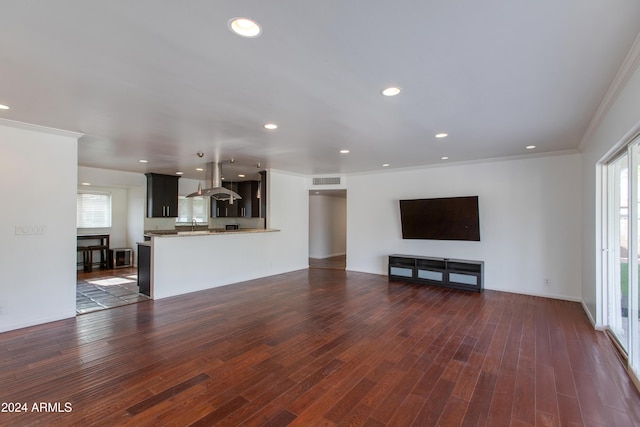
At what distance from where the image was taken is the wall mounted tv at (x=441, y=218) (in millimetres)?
5621

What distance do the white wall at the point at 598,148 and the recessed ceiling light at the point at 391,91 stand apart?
1.52 m

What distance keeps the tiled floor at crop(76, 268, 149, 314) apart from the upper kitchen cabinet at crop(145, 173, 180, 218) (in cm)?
161

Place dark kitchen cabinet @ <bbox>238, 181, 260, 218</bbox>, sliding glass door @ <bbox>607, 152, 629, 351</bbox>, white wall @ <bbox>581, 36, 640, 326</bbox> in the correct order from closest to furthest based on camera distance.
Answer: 1. white wall @ <bbox>581, 36, 640, 326</bbox>
2. sliding glass door @ <bbox>607, 152, 629, 351</bbox>
3. dark kitchen cabinet @ <bbox>238, 181, 260, 218</bbox>

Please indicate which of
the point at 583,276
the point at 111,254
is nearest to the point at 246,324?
the point at 583,276

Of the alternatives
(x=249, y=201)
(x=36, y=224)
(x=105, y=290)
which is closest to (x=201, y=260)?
(x=105, y=290)

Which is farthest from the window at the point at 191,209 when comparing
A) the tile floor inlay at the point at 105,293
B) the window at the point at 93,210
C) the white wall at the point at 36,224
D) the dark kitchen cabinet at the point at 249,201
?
the white wall at the point at 36,224

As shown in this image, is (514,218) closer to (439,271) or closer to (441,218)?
(441,218)

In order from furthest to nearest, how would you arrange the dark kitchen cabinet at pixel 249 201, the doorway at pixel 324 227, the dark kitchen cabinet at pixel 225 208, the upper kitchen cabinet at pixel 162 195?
the doorway at pixel 324 227 < the dark kitchen cabinet at pixel 225 208 < the dark kitchen cabinet at pixel 249 201 < the upper kitchen cabinet at pixel 162 195

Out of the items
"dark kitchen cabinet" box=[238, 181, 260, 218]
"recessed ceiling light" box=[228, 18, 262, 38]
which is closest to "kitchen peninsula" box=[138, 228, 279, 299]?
"dark kitchen cabinet" box=[238, 181, 260, 218]

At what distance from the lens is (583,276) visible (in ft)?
15.1

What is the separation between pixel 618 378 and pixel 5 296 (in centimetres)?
637

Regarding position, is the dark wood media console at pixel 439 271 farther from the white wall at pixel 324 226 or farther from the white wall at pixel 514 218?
the white wall at pixel 324 226

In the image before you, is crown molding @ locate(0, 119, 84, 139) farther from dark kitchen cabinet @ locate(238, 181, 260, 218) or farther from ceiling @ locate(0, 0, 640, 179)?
dark kitchen cabinet @ locate(238, 181, 260, 218)

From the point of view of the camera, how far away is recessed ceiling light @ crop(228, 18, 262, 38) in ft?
5.45
